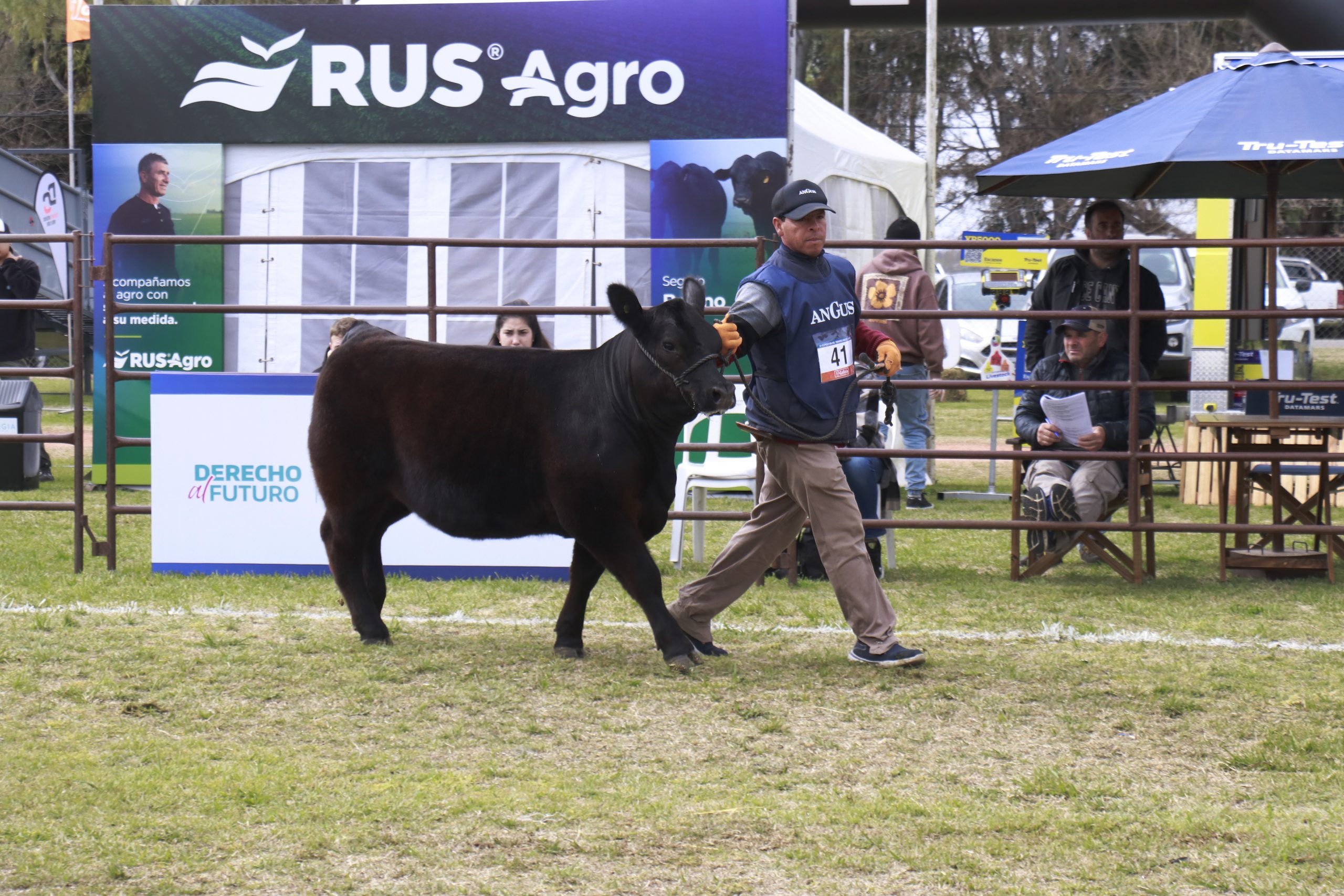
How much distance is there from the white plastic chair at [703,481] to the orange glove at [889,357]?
2567mm

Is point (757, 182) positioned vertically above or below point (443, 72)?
below

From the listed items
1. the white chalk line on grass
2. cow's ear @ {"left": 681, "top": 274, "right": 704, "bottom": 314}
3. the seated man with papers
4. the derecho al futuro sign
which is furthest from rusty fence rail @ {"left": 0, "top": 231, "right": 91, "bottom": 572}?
the seated man with papers

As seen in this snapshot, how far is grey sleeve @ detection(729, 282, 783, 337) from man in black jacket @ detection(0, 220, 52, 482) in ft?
25.3

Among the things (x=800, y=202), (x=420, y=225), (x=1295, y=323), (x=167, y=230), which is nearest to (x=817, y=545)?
(x=800, y=202)

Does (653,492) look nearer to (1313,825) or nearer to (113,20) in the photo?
(1313,825)

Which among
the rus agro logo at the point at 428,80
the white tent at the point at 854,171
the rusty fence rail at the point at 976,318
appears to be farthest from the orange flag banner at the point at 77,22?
the rusty fence rail at the point at 976,318

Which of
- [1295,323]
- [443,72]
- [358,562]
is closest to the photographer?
[358,562]

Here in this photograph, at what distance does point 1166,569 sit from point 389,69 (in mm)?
7667

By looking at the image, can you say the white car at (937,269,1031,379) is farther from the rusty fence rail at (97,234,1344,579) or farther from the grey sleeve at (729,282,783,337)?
the grey sleeve at (729,282,783,337)

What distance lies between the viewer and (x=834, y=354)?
5.73 metres

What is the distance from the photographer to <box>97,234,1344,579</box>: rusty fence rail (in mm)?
7664

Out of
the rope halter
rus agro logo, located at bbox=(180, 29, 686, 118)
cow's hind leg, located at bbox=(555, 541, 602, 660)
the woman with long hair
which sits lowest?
cow's hind leg, located at bbox=(555, 541, 602, 660)

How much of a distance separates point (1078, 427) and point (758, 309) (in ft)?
10.1

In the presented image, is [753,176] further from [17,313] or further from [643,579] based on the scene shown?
[643,579]
